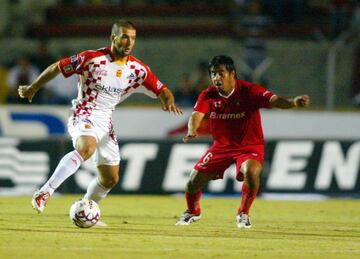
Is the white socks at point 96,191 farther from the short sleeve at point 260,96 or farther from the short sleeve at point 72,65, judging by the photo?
the short sleeve at point 260,96

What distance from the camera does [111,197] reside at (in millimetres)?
16000

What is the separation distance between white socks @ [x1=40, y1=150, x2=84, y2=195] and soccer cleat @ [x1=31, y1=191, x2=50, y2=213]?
10cm

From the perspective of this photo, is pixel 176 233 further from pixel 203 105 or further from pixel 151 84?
pixel 151 84

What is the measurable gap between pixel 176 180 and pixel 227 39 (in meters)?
5.39

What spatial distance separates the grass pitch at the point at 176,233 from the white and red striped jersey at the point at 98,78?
4.23 ft

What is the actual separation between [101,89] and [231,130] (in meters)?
1.56

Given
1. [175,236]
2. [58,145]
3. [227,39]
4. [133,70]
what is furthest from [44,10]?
[175,236]

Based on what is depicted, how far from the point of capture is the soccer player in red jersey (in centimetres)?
1066

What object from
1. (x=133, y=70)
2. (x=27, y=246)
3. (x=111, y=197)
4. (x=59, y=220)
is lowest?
(x=111, y=197)

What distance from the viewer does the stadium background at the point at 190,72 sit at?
1633 centimetres

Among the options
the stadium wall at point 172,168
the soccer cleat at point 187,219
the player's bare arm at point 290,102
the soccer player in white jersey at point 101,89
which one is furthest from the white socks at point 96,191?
the stadium wall at point 172,168

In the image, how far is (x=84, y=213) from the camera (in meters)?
10.0

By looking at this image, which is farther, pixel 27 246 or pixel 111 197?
pixel 111 197

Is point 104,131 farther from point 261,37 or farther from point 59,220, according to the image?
point 261,37
